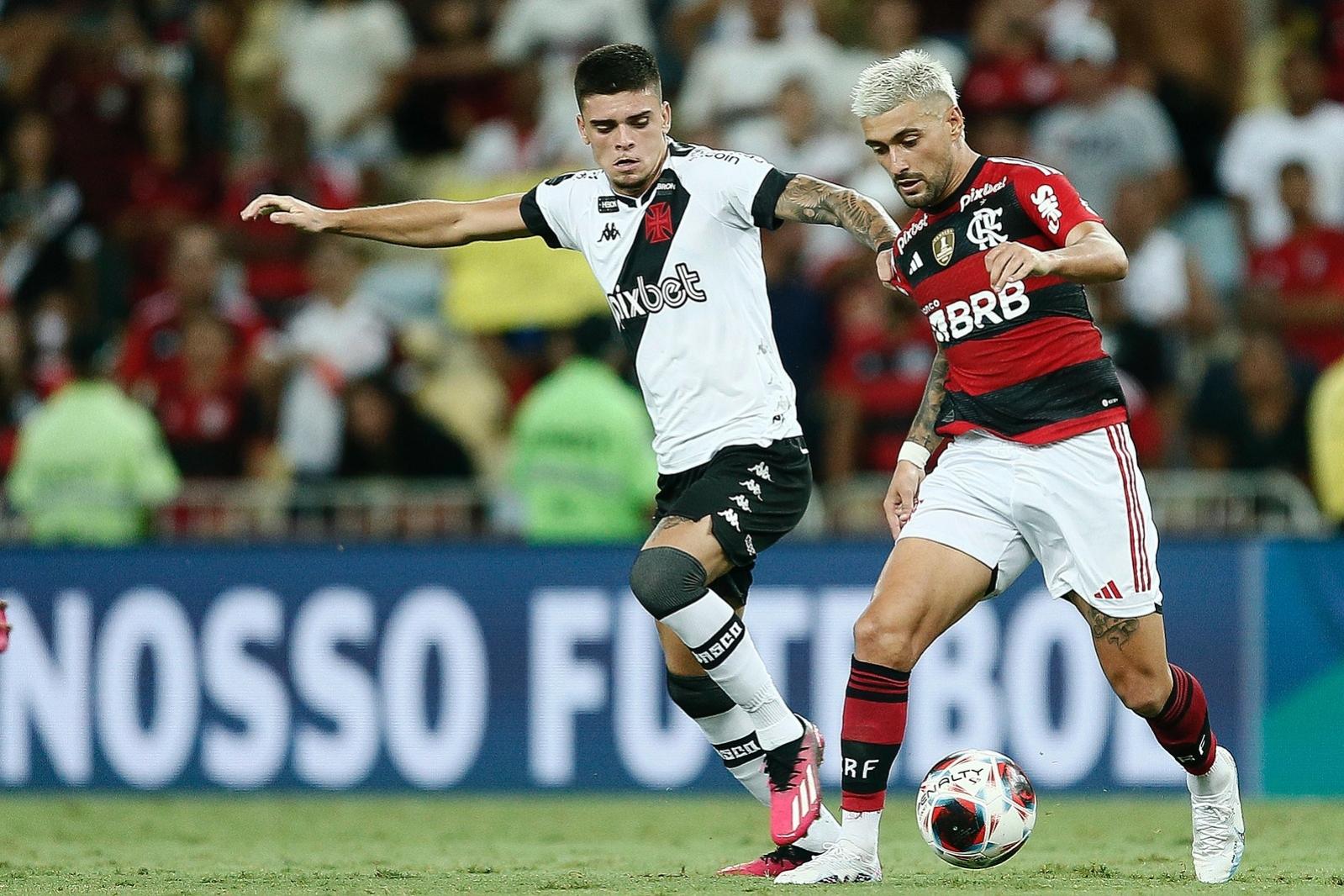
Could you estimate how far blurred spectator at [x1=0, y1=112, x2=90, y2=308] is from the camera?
14469 mm

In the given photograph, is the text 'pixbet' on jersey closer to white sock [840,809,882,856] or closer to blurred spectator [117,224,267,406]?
white sock [840,809,882,856]

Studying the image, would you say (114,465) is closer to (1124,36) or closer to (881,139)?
(881,139)

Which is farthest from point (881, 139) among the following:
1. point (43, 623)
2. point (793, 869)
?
point (43, 623)

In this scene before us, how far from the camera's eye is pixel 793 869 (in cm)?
679

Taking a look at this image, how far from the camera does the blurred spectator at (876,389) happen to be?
38.0 feet

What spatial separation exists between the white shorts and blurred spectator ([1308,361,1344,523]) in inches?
179

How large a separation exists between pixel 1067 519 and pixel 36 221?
1013cm

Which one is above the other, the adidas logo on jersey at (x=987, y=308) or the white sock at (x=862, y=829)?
the adidas logo on jersey at (x=987, y=308)

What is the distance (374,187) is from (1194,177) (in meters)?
5.62

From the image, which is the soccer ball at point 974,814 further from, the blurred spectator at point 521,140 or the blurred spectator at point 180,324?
the blurred spectator at point 521,140

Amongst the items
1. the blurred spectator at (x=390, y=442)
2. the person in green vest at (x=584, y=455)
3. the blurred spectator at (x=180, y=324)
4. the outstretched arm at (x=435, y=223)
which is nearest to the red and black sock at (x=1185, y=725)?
the outstretched arm at (x=435, y=223)

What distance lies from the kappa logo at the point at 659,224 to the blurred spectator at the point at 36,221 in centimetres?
826

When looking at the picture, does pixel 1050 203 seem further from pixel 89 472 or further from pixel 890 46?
pixel 890 46

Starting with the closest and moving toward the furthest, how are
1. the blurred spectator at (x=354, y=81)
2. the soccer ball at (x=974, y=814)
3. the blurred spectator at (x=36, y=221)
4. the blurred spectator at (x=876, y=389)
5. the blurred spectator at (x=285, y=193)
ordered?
the soccer ball at (x=974, y=814)
the blurred spectator at (x=876, y=389)
the blurred spectator at (x=285, y=193)
the blurred spectator at (x=36, y=221)
the blurred spectator at (x=354, y=81)
